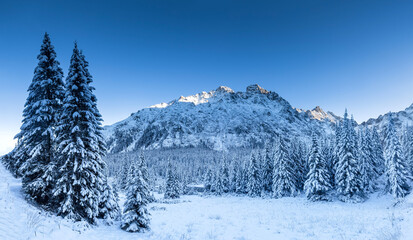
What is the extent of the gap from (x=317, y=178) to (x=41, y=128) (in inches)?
1580

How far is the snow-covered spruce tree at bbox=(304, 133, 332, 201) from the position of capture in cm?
3606

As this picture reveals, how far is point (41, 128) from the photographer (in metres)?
16.1

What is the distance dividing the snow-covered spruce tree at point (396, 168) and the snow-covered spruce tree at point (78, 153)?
4240 centimetres

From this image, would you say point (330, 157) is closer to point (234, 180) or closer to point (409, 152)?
point (409, 152)

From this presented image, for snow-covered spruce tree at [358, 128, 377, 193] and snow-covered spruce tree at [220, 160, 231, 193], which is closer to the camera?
snow-covered spruce tree at [358, 128, 377, 193]

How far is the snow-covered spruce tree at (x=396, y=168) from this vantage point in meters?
32.6

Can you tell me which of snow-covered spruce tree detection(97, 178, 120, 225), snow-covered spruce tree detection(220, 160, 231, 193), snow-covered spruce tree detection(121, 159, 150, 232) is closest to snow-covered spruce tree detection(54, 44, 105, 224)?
snow-covered spruce tree detection(97, 178, 120, 225)

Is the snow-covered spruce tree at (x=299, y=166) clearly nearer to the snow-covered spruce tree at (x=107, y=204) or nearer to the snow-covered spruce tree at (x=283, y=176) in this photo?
the snow-covered spruce tree at (x=283, y=176)

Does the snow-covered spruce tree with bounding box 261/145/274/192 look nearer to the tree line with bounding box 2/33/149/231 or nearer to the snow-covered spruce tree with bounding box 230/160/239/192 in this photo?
the snow-covered spruce tree with bounding box 230/160/239/192

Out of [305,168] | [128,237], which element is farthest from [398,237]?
[305,168]

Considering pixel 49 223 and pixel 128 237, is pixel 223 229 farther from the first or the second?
pixel 49 223

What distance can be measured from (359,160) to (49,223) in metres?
49.2

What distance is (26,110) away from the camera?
1688cm

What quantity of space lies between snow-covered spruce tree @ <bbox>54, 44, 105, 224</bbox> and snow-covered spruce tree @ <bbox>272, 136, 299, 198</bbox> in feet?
126
